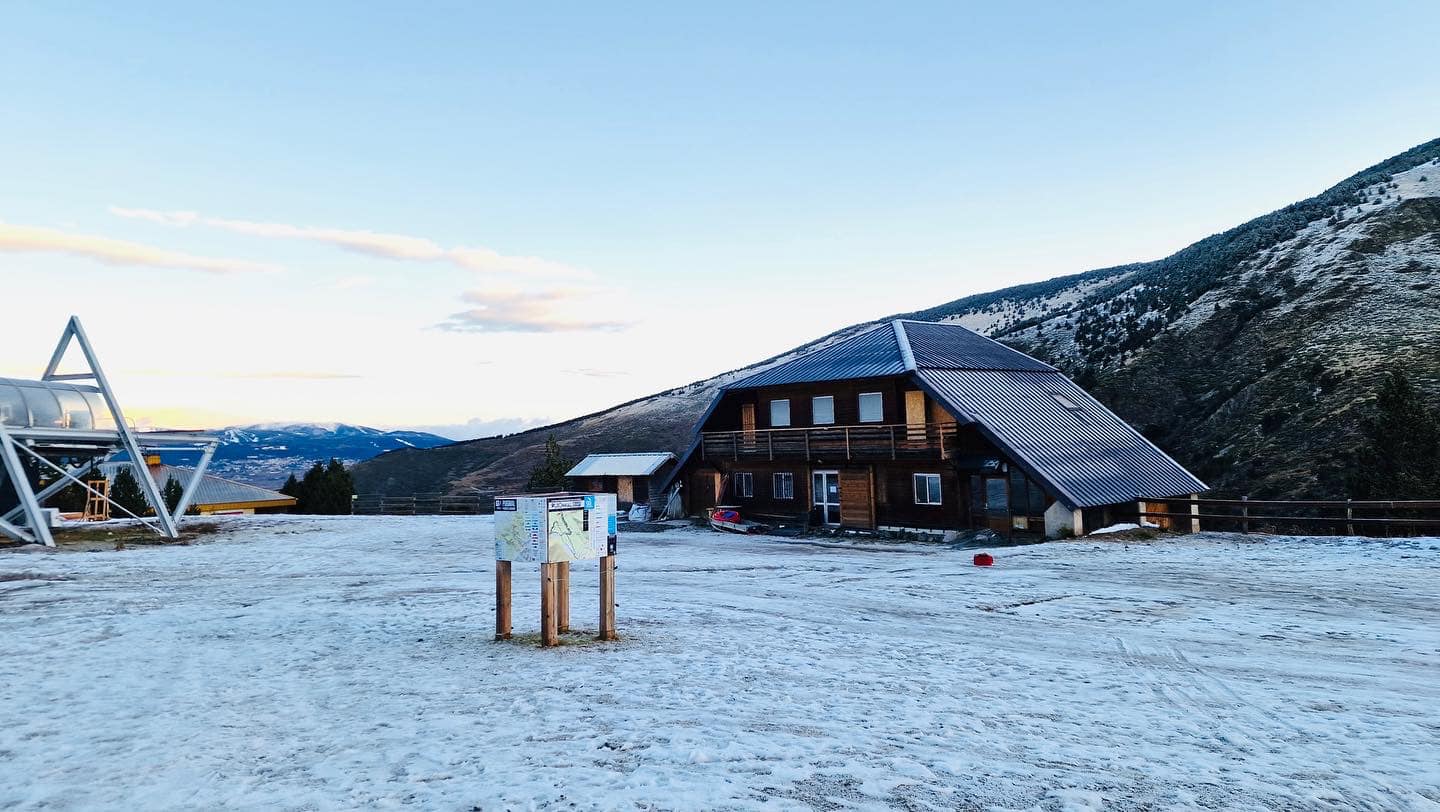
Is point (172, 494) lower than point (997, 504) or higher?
higher

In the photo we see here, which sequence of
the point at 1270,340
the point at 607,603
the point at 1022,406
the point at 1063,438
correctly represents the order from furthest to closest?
1. the point at 1270,340
2. the point at 1022,406
3. the point at 1063,438
4. the point at 607,603

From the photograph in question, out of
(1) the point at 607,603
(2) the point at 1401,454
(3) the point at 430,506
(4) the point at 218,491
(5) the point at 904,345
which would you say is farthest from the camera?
(4) the point at 218,491

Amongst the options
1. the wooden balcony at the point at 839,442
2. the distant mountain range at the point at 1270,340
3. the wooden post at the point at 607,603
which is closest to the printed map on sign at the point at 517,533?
the wooden post at the point at 607,603

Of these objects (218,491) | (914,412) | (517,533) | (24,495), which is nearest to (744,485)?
(914,412)

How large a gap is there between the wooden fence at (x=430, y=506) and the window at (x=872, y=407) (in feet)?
86.2

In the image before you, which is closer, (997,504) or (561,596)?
(561,596)

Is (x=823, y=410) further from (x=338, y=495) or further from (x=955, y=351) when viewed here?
(x=338, y=495)

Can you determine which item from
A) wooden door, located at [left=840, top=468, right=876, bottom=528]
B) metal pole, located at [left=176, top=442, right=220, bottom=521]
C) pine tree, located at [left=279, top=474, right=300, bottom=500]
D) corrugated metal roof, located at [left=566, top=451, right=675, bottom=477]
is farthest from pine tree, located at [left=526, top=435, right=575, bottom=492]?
wooden door, located at [left=840, top=468, right=876, bottom=528]

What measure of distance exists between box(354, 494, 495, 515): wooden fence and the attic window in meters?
33.1

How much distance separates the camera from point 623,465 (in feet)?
149

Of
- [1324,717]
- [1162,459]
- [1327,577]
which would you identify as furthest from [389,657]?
[1162,459]

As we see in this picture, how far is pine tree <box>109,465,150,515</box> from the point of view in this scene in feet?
162

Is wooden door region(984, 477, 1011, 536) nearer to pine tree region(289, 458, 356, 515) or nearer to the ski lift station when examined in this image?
the ski lift station

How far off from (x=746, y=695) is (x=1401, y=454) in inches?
1189
